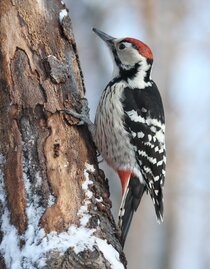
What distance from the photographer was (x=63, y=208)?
4297mm

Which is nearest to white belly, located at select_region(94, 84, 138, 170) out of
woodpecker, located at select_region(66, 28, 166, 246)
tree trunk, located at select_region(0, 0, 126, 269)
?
woodpecker, located at select_region(66, 28, 166, 246)

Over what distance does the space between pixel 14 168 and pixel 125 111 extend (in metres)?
1.51

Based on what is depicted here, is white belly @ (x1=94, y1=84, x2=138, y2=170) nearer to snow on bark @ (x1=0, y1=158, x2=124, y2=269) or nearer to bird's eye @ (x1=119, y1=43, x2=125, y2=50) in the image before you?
bird's eye @ (x1=119, y1=43, x2=125, y2=50)

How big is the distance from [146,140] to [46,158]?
4.48 ft

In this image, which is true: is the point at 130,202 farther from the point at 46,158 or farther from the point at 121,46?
the point at 121,46

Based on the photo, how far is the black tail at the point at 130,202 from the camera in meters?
5.36

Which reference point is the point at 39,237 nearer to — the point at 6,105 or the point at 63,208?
the point at 63,208

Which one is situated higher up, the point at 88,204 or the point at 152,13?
the point at 152,13

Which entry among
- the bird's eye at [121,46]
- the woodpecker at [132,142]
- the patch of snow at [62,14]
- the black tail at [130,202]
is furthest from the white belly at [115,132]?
the patch of snow at [62,14]

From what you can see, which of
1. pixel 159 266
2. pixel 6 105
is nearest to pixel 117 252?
pixel 6 105

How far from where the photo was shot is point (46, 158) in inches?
175

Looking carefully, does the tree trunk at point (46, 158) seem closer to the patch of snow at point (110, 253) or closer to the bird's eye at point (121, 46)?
the patch of snow at point (110, 253)

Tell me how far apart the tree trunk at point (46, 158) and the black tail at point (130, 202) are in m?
0.68

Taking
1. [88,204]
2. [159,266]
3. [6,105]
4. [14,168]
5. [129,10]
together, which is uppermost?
[129,10]
